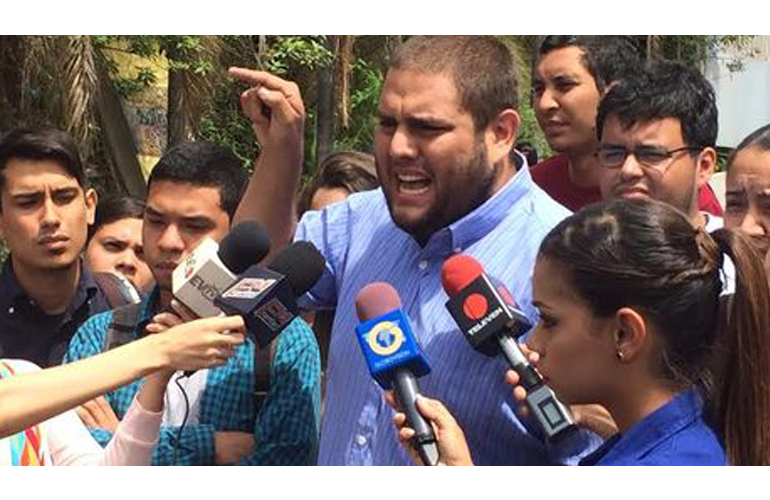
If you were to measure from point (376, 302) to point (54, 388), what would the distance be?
0.61 meters

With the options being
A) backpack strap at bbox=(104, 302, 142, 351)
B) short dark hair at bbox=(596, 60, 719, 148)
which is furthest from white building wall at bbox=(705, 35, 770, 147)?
backpack strap at bbox=(104, 302, 142, 351)

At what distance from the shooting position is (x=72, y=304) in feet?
13.5

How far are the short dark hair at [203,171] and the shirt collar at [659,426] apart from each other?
151cm

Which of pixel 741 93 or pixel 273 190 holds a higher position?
pixel 273 190

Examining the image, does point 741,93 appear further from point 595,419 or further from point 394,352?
point 394,352

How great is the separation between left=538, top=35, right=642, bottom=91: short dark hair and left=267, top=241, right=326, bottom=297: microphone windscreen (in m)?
1.59

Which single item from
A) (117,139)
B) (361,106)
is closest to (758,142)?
(117,139)

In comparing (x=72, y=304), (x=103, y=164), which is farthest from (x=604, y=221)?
(x=103, y=164)

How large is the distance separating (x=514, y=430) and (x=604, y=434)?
0.60 feet

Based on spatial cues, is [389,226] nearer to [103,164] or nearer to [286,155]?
[286,155]

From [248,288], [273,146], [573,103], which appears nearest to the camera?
[248,288]

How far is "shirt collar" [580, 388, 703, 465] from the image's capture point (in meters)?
2.28

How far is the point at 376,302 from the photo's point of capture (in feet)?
8.41

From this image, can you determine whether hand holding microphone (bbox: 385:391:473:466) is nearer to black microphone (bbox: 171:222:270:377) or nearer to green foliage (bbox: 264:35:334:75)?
black microphone (bbox: 171:222:270:377)
